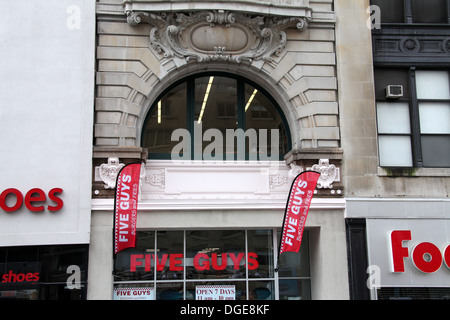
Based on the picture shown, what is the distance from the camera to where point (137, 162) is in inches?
578

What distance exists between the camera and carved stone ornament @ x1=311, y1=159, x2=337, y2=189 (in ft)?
49.5

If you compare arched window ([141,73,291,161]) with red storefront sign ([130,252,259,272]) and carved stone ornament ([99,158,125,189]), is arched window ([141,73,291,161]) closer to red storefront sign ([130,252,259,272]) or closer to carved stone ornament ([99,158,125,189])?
carved stone ornament ([99,158,125,189])

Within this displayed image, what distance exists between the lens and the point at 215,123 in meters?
16.0

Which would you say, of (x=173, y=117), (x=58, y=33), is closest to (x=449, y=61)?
(x=173, y=117)

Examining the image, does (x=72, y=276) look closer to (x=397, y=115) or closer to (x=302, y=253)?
(x=302, y=253)

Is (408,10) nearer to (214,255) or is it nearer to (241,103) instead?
(241,103)

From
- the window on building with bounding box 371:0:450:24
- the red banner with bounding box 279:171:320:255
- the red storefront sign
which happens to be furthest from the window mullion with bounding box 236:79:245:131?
the window on building with bounding box 371:0:450:24

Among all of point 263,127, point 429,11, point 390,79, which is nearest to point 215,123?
point 263,127

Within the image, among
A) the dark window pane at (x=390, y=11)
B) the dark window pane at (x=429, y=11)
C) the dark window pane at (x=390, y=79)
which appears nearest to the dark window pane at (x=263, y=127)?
the dark window pane at (x=390, y=79)

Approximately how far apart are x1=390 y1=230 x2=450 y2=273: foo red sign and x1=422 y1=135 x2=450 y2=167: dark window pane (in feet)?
7.69

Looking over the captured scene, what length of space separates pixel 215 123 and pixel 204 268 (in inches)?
160

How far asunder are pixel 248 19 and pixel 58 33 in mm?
5144

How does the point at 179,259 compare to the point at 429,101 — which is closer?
the point at 179,259

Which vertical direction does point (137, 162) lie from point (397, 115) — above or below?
below
